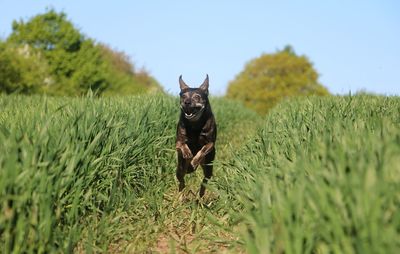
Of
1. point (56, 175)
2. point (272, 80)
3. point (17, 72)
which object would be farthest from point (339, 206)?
point (272, 80)

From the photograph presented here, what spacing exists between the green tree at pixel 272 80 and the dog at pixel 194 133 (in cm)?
5538

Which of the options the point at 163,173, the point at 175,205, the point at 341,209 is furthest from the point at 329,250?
the point at 163,173

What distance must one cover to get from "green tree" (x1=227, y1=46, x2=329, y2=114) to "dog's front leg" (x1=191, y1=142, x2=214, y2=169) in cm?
5547

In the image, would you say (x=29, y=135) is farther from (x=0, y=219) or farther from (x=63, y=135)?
Answer: (x=0, y=219)

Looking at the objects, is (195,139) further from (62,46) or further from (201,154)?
(62,46)

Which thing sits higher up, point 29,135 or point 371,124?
point 371,124

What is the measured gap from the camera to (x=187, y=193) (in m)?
6.96

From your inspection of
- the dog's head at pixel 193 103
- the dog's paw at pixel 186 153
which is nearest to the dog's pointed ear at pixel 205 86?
the dog's head at pixel 193 103

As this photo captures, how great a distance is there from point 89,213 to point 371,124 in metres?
3.26

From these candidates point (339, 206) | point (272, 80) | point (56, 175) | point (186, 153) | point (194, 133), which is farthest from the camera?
point (272, 80)

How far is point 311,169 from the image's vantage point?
3.60 m

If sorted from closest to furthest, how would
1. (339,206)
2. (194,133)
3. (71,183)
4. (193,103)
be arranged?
(339,206) → (71,183) → (193,103) → (194,133)

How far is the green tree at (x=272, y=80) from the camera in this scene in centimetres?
6303

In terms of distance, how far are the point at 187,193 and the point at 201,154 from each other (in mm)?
636
